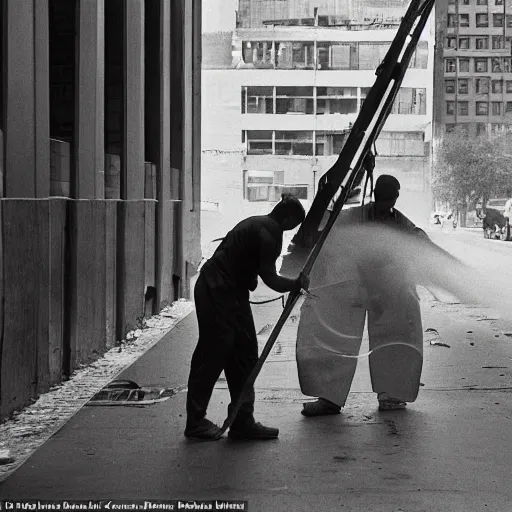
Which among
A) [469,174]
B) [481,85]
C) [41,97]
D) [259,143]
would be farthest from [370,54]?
[41,97]

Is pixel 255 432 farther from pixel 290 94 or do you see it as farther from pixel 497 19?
pixel 497 19

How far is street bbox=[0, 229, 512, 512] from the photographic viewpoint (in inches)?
247

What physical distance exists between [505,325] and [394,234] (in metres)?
7.78

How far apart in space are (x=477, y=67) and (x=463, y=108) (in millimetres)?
3996

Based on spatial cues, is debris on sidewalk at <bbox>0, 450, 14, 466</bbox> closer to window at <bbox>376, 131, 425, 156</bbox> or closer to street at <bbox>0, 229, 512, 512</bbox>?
street at <bbox>0, 229, 512, 512</bbox>

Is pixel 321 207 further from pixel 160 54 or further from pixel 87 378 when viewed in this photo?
pixel 160 54

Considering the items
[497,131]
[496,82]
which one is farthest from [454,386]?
[496,82]

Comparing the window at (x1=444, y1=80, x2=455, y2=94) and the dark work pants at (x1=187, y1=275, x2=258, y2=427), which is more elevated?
the window at (x1=444, y1=80, x2=455, y2=94)

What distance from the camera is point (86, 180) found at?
39.1 ft

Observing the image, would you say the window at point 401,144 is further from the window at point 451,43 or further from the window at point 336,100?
the window at point 451,43

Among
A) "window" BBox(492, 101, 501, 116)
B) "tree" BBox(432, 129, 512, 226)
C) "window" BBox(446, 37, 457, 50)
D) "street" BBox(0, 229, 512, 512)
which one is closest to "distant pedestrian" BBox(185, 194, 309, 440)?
"street" BBox(0, 229, 512, 512)

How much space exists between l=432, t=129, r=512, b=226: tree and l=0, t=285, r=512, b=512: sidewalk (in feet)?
203

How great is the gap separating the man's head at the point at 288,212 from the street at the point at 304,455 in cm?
147

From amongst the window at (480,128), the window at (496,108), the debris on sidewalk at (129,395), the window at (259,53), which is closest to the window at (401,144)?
the window at (259,53)
